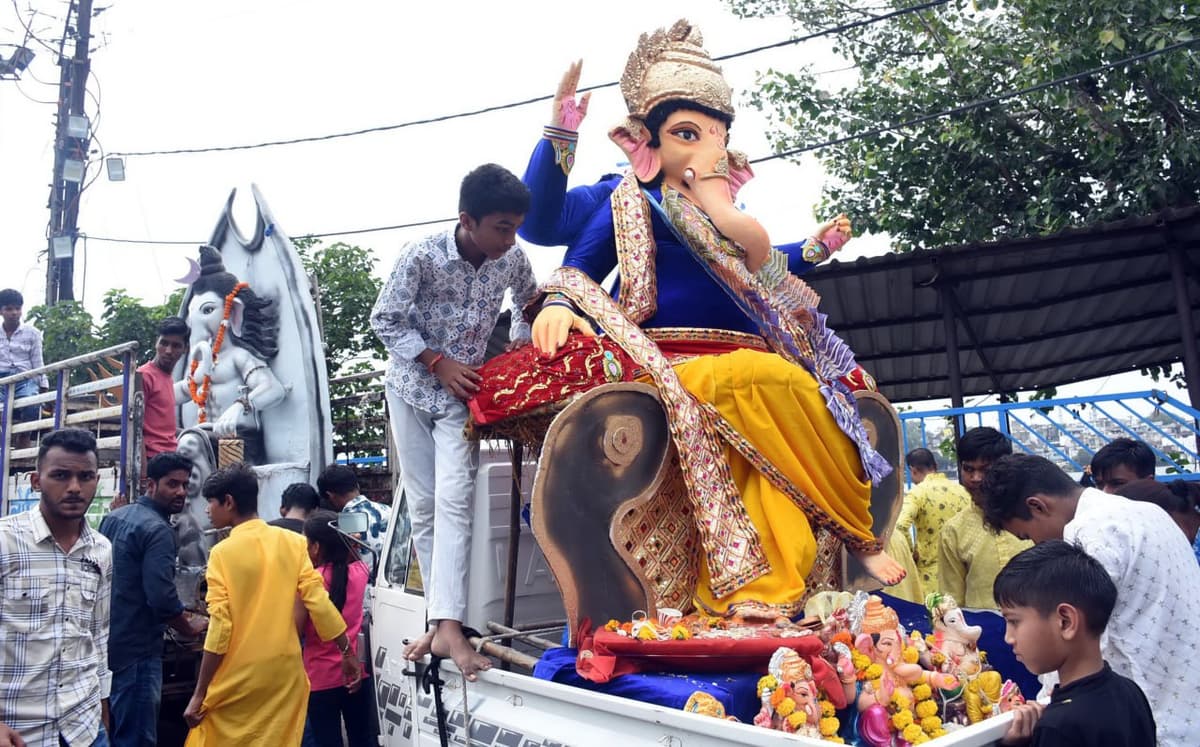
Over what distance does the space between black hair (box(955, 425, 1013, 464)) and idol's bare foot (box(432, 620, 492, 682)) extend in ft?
7.11

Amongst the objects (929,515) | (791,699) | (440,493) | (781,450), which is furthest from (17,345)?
(791,699)

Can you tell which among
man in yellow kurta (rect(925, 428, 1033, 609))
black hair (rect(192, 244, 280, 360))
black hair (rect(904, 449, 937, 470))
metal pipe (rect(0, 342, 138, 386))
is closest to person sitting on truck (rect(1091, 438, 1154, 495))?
man in yellow kurta (rect(925, 428, 1033, 609))

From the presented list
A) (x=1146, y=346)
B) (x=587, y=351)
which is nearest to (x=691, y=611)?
(x=587, y=351)

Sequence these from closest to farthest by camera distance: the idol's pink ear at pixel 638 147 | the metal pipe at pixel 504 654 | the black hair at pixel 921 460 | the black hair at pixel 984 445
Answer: the metal pipe at pixel 504 654, the idol's pink ear at pixel 638 147, the black hair at pixel 984 445, the black hair at pixel 921 460

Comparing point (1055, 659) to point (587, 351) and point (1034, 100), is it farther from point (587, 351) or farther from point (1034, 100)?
point (1034, 100)

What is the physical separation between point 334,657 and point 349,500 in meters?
1.29

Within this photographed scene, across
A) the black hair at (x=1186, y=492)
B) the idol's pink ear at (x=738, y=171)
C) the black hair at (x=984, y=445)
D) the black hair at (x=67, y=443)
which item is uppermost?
the idol's pink ear at (x=738, y=171)

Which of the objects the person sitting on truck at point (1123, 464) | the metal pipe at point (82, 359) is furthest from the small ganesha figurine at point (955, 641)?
the metal pipe at point (82, 359)

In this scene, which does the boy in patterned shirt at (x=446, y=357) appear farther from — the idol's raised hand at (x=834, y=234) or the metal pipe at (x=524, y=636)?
the idol's raised hand at (x=834, y=234)

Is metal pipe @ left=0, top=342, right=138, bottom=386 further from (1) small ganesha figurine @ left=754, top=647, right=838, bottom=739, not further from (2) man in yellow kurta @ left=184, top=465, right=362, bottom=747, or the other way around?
(1) small ganesha figurine @ left=754, top=647, right=838, bottom=739

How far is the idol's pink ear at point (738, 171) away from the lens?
402 centimetres

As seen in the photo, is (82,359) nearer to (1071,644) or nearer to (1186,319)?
(1071,644)

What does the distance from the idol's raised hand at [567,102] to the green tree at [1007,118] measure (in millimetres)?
6313

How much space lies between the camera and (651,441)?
10.9 feet
